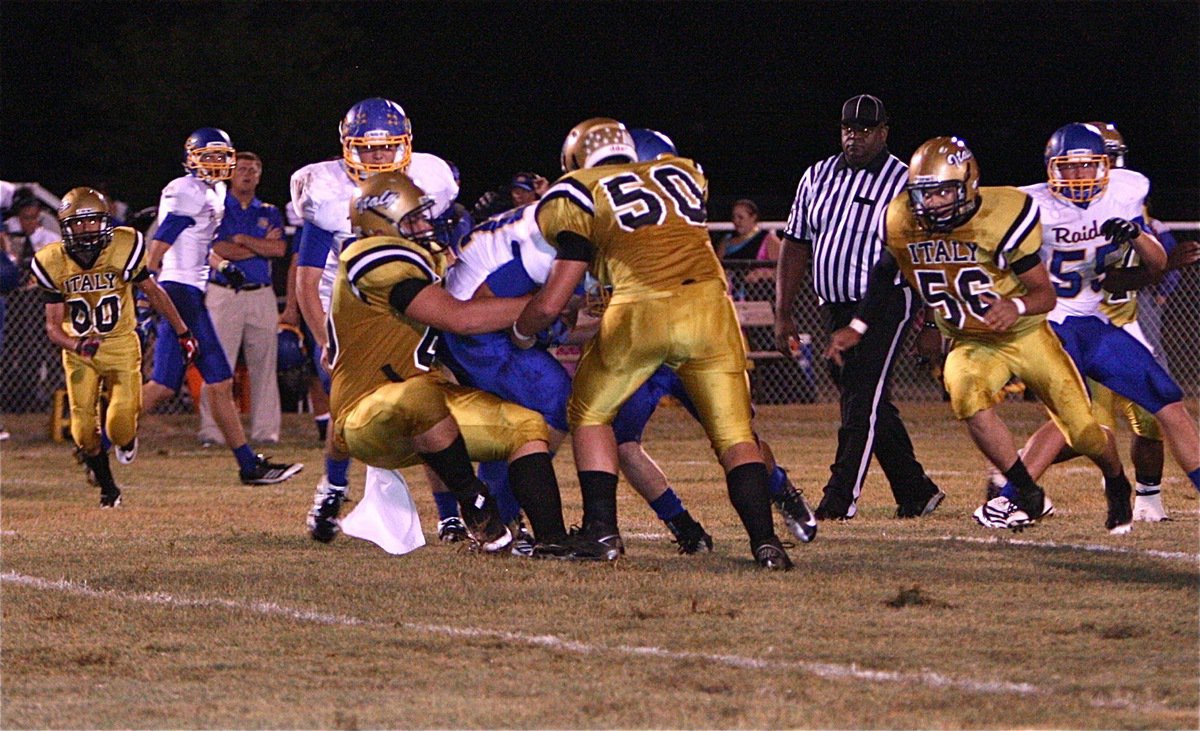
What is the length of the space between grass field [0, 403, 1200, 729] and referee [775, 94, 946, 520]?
18 centimetres

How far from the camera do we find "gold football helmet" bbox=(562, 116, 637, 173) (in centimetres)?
604

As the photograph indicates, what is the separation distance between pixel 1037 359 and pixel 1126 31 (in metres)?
16.7

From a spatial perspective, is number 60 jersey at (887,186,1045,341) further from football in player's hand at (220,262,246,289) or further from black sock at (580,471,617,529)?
football in player's hand at (220,262,246,289)

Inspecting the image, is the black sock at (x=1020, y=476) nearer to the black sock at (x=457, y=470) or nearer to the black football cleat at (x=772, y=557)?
the black football cleat at (x=772, y=557)

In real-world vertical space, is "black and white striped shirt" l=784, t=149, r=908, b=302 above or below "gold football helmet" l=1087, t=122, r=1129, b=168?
below

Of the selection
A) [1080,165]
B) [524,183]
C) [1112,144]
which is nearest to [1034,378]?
[1080,165]

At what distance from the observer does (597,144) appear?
606cm

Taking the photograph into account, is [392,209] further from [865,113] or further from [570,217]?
[865,113]

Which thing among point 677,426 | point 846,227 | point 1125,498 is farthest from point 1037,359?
point 677,426

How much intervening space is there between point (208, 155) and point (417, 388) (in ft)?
12.6

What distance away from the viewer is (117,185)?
21.3 meters

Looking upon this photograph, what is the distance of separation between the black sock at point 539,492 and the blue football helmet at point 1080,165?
7.42ft

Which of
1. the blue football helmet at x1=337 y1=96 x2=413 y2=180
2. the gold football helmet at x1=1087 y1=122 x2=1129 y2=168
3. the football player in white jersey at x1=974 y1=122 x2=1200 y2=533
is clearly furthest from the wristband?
the gold football helmet at x1=1087 y1=122 x2=1129 y2=168

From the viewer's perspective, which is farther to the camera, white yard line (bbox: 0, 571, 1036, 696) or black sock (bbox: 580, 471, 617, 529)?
black sock (bbox: 580, 471, 617, 529)
